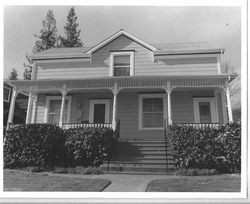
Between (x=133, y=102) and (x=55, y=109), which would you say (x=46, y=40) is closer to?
(x=55, y=109)

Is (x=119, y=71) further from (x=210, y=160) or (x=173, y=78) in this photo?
(x=210, y=160)

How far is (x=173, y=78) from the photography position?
868 cm

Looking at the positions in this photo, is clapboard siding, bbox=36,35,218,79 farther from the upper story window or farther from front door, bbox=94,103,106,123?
front door, bbox=94,103,106,123

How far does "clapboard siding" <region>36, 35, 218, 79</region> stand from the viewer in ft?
33.2

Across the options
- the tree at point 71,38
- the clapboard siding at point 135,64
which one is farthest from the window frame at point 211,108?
the tree at point 71,38

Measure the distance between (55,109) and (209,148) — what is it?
6.57 meters

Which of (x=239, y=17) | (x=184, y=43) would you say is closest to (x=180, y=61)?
(x=184, y=43)

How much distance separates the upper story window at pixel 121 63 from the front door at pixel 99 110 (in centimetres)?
136

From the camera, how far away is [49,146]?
24.1 feet

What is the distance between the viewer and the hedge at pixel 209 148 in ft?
21.8

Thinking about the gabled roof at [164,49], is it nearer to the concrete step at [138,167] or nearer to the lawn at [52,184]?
the concrete step at [138,167]

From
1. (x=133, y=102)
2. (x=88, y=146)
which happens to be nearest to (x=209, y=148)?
(x=88, y=146)

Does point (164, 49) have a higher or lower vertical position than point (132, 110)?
Answer: higher

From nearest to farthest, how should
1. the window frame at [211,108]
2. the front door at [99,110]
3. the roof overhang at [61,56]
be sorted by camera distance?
the window frame at [211,108] → the front door at [99,110] → the roof overhang at [61,56]
